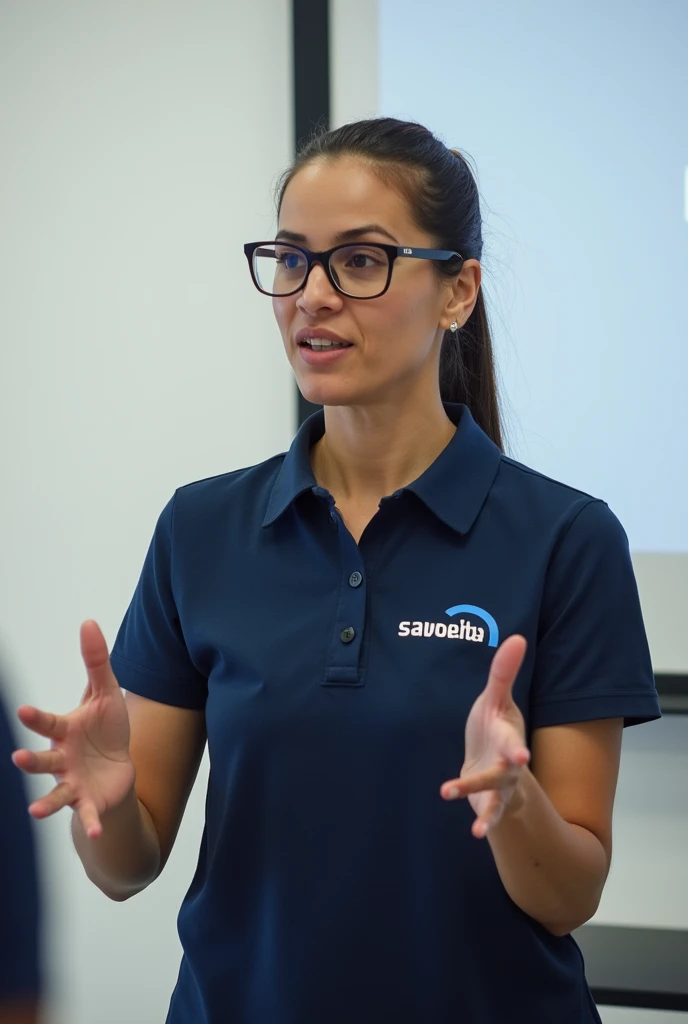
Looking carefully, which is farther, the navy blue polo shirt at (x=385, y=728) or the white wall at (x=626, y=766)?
the white wall at (x=626, y=766)

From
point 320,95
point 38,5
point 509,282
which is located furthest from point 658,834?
point 38,5

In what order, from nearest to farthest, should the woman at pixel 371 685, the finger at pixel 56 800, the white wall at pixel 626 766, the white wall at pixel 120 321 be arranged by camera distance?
the finger at pixel 56 800 < the woman at pixel 371 685 < the white wall at pixel 626 766 < the white wall at pixel 120 321

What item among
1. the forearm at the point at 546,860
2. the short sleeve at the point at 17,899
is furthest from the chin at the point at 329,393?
the short sleeve at the point at 17,899

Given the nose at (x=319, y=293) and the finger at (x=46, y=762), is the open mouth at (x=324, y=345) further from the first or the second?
the finger at (x=46, y=762)

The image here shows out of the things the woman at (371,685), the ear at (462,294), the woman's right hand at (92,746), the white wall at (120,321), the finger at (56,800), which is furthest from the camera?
the white wall at (120,321)

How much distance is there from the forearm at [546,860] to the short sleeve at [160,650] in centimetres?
44

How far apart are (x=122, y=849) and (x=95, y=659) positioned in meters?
0.32

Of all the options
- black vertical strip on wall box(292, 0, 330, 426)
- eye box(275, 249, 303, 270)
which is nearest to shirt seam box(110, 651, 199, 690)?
eye box(275, 249, 303, 270)

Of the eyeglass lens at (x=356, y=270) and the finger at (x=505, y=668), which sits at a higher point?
the eyeglass lens at (x=356, y=270)

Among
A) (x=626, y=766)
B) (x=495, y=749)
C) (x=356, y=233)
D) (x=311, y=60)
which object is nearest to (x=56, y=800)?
(x=495, y=749)

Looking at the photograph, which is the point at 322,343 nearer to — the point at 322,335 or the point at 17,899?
the point at 322,335

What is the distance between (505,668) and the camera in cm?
103

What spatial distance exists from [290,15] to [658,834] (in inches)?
78.8

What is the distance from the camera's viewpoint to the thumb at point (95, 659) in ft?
3.59
